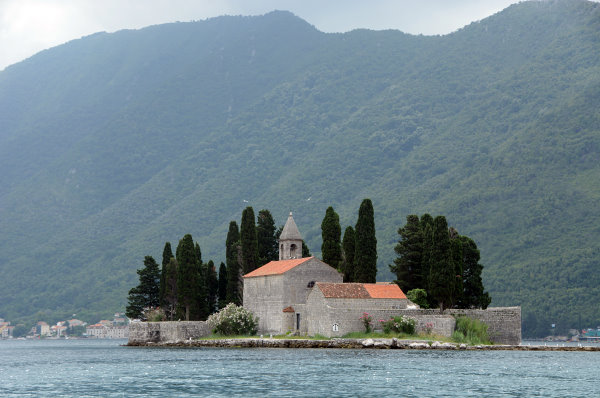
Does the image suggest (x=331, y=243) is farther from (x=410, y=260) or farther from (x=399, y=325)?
(x=399, y=325)

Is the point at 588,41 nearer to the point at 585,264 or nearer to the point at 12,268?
the point at 585,264

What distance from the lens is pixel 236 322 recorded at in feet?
247

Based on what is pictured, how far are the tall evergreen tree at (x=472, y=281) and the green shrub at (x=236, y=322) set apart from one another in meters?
17.7

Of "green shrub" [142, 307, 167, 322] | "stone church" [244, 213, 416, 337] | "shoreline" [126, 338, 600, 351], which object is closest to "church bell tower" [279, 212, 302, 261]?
"stone church" [244, 213, 416, 337]

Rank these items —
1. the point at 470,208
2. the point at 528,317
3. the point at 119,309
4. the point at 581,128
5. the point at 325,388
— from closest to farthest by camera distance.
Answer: the point at 325,388 → the point at 528,317 → the point at 470,208 → the point at 581,128 → the point at 119,309

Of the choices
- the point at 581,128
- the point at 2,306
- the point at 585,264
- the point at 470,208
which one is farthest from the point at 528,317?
the point at 2,306

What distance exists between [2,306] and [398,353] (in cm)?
15013

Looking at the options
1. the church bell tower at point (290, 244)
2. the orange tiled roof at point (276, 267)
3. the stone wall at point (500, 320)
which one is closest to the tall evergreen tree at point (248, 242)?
the orange tiled roof at point (276, 267)

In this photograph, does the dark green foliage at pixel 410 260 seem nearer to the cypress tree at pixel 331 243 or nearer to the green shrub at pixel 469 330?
the cypress tree at pixel 331 243

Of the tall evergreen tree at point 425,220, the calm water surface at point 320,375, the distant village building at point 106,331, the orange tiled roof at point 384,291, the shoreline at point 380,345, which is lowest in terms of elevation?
the calm water surface at point 320,375

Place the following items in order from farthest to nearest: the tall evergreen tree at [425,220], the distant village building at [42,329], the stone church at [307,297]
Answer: the distant village building at [42,329] → the tall evergreen tree at [425,220] → the stone church at [307,297]

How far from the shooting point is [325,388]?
3888 centimetres

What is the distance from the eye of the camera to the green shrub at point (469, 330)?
63.8m

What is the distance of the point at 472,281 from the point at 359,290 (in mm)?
12198
